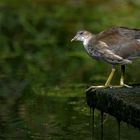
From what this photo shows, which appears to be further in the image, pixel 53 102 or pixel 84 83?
pixel 84 83

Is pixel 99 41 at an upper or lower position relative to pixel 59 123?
upper

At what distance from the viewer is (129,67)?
17.0 metres

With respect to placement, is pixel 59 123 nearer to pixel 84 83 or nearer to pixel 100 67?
pixel 84 83

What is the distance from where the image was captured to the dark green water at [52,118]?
1149 cm

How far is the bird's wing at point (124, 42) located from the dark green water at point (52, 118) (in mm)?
1323

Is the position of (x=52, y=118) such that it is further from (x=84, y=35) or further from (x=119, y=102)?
(x=119, y=102)

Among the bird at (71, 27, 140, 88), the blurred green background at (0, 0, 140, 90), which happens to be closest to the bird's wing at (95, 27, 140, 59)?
the bird at (71, 27, 140, 88)

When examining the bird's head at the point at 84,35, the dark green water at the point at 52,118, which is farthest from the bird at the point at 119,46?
the dark green water at the point at 52,118

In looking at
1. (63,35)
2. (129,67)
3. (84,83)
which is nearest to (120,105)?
(84,83)

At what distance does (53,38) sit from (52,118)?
911 centimetres

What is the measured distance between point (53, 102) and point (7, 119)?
154cm

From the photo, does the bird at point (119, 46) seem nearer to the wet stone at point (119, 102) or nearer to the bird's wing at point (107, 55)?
the bird's wing at point (107, 55)

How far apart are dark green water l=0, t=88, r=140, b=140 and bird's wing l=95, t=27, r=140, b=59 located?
1323 millimetres

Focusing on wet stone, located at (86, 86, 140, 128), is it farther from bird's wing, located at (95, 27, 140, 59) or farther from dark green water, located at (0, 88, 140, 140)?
dark green water, located at (0, 88, 140, 140)
